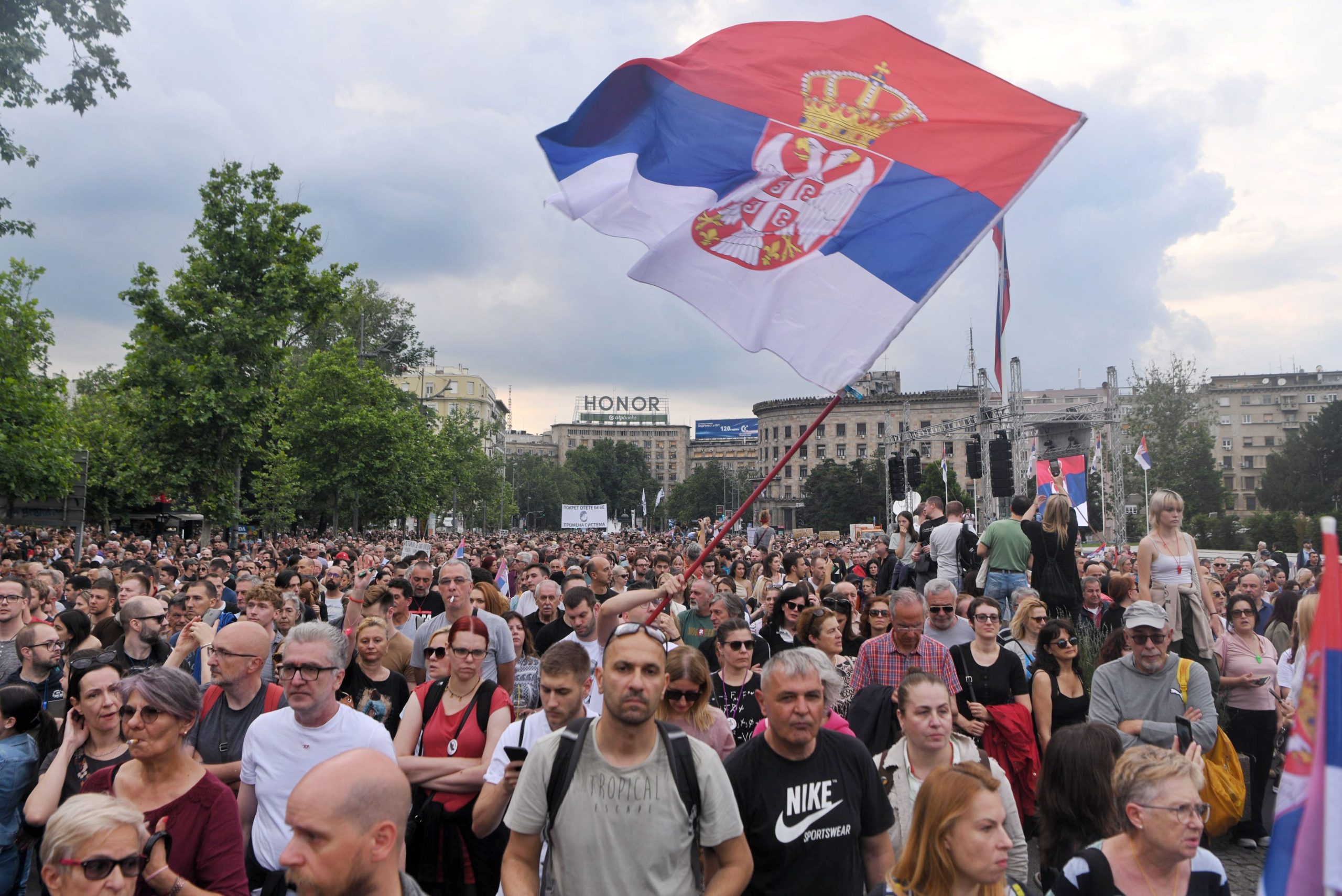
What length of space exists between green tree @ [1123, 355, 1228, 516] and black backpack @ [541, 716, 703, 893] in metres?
55.1

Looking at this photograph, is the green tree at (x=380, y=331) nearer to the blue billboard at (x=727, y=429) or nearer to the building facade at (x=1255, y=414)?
the building facade at (x=1255, y=414)

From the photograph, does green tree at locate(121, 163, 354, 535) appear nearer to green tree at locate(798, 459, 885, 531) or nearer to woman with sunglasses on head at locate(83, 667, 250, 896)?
woman with sunglasses on head at locate(83, 667, 250, 896)

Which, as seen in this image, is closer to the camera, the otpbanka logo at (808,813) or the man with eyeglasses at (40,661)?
the otpbanka logo at (808,813)

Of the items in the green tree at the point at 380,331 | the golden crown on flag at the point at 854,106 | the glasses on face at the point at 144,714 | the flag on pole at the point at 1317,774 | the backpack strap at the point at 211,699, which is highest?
the green tree at the point at 380,331

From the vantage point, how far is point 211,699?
190 inches

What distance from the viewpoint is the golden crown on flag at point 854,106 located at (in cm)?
557

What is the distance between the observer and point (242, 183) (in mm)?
27250

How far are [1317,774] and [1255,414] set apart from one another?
5034 inches

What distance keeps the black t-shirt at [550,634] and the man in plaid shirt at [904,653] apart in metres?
2.53

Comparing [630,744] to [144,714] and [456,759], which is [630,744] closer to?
[456,759]

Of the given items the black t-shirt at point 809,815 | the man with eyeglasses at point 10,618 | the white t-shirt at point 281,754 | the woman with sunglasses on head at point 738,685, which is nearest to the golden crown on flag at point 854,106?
the woman with sunglasses on head at point 738,685

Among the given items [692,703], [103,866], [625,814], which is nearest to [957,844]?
[625,814]

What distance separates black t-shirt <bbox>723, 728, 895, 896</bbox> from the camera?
3.45m

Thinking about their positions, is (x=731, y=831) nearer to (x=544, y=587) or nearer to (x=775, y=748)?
(x=775, y=748)
